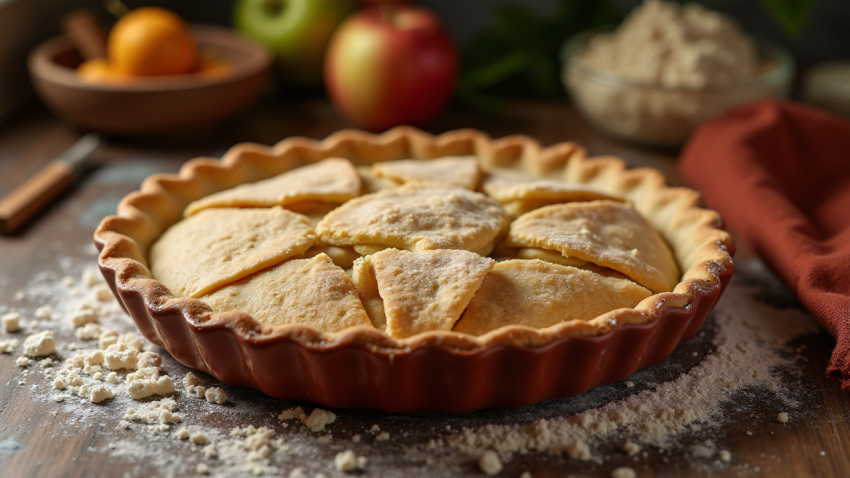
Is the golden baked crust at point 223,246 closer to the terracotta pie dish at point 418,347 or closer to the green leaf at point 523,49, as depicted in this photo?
the terracotta pie dish at point 418,347

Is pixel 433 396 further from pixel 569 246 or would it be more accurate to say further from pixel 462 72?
pixel 462 72

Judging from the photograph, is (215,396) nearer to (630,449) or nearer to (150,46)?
(630,449)

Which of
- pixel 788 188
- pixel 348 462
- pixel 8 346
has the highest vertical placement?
pixel 8 346

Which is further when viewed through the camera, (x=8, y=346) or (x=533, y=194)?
(x=533, y=194)

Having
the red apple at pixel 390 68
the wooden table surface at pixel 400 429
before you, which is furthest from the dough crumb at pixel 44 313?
the red apple at pixel 390 68

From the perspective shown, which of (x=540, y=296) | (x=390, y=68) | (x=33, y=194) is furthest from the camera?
(x=390, y=68)

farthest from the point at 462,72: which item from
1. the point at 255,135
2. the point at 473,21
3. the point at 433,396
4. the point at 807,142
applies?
the point at 433,396

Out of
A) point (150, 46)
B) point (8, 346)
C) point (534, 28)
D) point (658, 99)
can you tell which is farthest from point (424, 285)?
point (534, 28)
